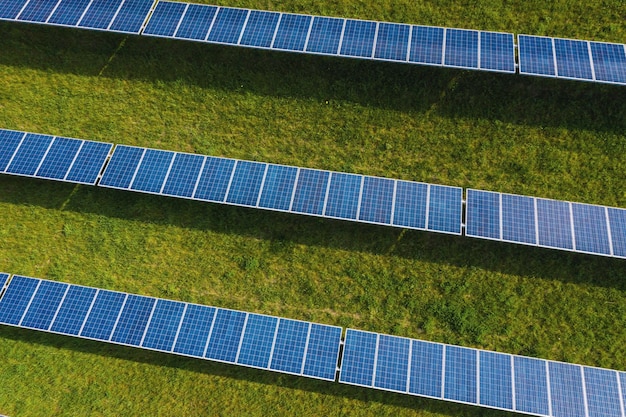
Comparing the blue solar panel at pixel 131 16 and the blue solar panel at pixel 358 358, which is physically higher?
the blue solar panel at pixel 131 16

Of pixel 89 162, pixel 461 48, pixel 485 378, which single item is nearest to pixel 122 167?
pixel 89 162

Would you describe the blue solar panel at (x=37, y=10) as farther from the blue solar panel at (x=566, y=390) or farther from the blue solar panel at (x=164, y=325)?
the blue solar panel at (x=566, y=390)

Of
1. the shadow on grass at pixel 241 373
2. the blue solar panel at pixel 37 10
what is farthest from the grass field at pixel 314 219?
the blue solar panel at pixel 37 10

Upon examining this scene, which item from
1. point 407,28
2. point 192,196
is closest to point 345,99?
point 407,28

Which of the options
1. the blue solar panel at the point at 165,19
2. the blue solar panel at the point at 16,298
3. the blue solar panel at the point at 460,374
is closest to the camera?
the blue solar panel at the point at 460,374

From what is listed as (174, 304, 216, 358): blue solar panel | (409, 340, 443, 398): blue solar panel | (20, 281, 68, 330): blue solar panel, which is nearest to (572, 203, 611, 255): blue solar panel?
(409, 340, 443, 398): blue solar panel

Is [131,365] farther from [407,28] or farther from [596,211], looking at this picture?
[596,211]

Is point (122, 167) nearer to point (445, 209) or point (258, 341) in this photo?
point (258, 341)
